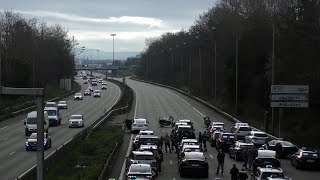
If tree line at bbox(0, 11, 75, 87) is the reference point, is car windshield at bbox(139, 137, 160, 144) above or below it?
below

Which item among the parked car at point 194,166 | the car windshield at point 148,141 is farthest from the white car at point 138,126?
the parked car at point 194,166

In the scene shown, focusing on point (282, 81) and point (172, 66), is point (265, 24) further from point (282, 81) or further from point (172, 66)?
point (172, 66)

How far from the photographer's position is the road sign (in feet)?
168

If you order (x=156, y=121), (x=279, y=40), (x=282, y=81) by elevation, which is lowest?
(x=156, y=121)

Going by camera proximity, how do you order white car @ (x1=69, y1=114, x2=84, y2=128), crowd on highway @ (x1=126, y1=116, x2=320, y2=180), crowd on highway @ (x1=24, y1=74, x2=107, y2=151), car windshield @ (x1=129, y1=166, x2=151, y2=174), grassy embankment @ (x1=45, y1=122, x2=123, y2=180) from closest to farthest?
car windshield @ (x1=129, y1=166, x2=151, y2=174), crowd on highway @ (x1=126, y1=116, x2=320, y2=180), grassy embankment @ (x1=45, y1=122, x2=123, y2=180), crowd on highway @ (x1=24, y1=74, x2=107, y2=151), white car @ (x1=69, y1=114, x2=84, y2=128)

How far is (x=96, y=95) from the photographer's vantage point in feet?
405

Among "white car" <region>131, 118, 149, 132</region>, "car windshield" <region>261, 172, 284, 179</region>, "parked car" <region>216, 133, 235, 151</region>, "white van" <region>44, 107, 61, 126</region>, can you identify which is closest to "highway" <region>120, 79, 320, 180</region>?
"parked car" <region>216, 133, 235, 151</region>

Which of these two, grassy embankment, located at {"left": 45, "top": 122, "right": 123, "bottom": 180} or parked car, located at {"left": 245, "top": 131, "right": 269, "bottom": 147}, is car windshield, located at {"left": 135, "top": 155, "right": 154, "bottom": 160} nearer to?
grassy embankment, located at {"left": 45, "top": 122, "right": 123, "bottom": 180}

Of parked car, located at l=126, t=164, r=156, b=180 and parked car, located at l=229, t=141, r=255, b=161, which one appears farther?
parked car, located at l=229, t=141, r=255, b=161

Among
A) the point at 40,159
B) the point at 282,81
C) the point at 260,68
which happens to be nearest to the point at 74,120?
the point at 282,81

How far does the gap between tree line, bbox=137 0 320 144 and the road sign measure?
2083 millimetres

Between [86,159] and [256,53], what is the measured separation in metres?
54.5

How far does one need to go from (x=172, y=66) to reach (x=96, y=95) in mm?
56145

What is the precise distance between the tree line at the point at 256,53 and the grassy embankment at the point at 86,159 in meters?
15.0
